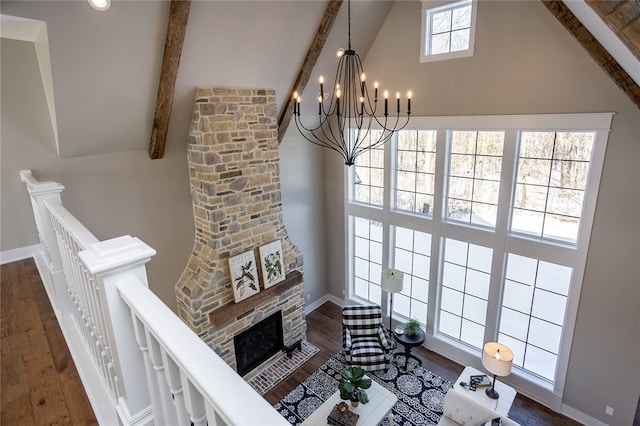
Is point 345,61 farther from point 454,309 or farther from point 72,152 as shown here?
point 454,309

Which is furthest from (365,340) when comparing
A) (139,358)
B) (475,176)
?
(139,358)

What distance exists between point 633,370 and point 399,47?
5281 mm

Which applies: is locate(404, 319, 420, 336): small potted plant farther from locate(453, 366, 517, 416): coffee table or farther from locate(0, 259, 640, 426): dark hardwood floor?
locate(0, 259, 640, 426): dark hardwood floor

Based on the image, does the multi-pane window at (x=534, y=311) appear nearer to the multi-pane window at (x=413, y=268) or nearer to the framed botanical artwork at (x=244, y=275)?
Result: the multi-pane window at (x=413, y=268)

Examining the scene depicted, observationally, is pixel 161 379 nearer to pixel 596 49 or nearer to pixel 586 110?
pixel 596 49

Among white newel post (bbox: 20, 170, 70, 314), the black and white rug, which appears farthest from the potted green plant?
white newel post (bbox: 20, 170, 70, 314)

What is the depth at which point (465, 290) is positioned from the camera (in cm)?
565

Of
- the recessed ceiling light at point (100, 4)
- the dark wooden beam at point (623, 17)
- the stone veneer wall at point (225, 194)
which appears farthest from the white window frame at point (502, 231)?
the recessed ceiling light at point (100, 4)

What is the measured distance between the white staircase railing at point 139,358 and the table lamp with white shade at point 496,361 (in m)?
4.28

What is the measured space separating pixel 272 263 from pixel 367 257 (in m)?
2.28

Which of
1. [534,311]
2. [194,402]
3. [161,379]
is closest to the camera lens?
[194,402]

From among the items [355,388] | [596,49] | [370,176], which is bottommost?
[355,388]

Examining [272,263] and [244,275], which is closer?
[244,275]

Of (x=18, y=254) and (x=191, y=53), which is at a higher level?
(x=191, y=53)
